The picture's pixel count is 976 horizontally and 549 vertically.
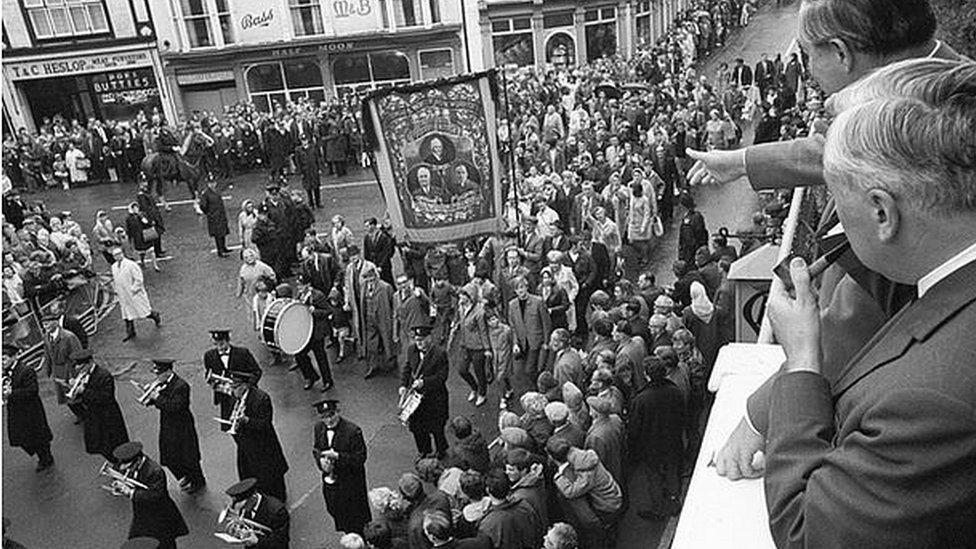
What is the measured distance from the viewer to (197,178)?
2175cm

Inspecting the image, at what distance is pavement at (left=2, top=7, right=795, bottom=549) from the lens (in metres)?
8.84

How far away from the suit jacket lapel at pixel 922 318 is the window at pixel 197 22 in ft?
102

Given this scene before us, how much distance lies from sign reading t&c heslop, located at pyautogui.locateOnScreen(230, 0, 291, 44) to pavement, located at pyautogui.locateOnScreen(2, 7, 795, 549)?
1393 centimetres

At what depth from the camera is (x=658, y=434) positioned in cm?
752

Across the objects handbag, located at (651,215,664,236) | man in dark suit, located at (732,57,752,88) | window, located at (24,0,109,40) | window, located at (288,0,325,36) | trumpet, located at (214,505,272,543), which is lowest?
handbag, located at (651,215,664,236)

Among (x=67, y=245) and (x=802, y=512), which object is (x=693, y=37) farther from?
(x=802, y=512)

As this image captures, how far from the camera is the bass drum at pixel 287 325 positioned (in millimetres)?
10766

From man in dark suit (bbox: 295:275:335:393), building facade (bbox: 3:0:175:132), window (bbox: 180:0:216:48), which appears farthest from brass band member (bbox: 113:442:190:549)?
building facade (bbox: 3:0:175:132)

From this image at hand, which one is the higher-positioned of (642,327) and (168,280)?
(642,327)

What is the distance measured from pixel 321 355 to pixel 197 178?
12.3 meters

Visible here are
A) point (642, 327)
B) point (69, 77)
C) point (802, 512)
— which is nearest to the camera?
point (802, 512)

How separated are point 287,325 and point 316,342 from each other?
571 millimetres

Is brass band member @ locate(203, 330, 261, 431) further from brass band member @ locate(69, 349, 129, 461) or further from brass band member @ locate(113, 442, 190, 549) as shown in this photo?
brass band member @ locate(113, 442, 190, 549)

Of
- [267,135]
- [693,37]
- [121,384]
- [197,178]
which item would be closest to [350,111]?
[267,135]
